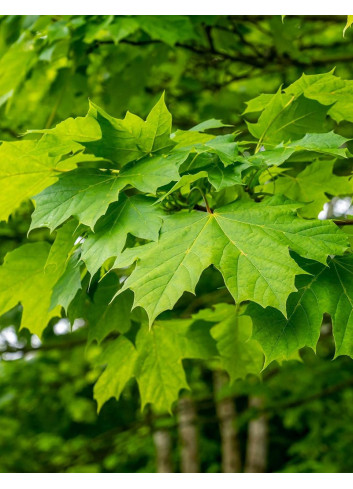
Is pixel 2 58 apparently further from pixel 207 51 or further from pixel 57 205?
pixel 57 205

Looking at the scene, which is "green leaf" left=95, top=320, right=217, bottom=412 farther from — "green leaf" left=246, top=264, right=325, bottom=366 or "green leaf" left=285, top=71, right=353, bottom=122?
"green leaf" left=285, top=71, right=353, bottom=122


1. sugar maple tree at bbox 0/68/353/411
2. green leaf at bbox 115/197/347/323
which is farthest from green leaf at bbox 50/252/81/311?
green leaf at bbox 115/197/347/323

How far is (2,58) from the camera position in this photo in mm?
3082

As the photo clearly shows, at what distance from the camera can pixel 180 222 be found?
1.35m

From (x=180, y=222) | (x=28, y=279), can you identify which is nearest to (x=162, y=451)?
(x=28, y=279)

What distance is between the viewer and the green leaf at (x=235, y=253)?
1220mm

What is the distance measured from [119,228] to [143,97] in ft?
9.41

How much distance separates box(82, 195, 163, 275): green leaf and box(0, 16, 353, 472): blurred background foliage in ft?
1.90

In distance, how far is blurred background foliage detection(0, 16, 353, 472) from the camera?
304 centimetres

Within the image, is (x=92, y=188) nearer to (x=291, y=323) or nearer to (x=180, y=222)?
(x=180, y=222)

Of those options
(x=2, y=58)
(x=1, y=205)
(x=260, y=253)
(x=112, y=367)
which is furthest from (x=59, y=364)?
(x=260, y=253)

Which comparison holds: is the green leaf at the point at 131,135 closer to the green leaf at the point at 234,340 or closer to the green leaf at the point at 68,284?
the green leaf at the point at 68,284

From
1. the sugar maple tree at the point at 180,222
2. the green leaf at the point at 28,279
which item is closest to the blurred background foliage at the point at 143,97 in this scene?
the green leaf at the point at 28,279
